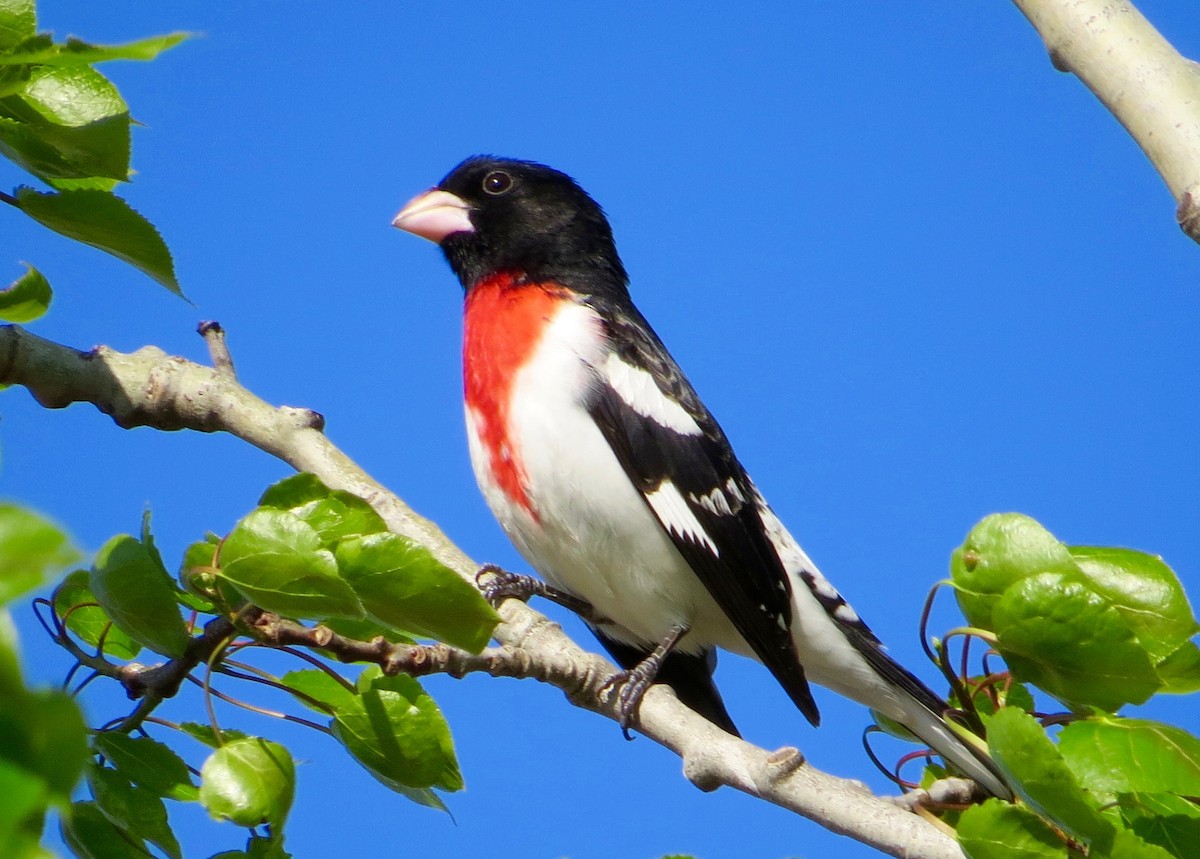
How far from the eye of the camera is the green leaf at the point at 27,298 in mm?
2303

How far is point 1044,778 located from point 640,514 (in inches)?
84.4

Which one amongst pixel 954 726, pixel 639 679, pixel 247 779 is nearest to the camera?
pixel 247 779

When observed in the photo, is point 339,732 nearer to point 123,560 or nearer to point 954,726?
point 123,560

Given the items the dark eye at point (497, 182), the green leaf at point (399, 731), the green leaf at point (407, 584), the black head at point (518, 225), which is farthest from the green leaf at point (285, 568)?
the dark eye at point (497, 182)

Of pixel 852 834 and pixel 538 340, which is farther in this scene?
pixel 538 340

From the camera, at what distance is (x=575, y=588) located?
13.5ft

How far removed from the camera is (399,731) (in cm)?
207

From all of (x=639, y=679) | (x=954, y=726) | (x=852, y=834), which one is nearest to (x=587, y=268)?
(x=639, y=679)

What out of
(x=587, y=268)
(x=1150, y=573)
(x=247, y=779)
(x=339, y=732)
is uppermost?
(x=587, y=268)

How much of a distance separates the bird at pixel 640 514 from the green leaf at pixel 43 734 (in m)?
2.86

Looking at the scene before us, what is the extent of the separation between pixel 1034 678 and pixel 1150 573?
0.28 meters

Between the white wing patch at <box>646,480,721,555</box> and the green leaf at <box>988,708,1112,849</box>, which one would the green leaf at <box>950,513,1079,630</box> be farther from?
the white wing patch at <box>646,480,721,555</box>

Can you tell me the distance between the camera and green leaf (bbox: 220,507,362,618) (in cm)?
Result: 179

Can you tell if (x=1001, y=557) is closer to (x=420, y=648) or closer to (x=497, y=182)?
(x=420, y=648)
